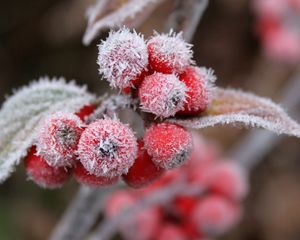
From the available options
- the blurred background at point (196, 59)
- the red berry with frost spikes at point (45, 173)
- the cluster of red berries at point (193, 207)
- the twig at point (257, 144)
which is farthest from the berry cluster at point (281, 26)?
the red berry with frost spikes at point (45, 173)

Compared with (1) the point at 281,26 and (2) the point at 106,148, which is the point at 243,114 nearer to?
(2) the point at 106,148

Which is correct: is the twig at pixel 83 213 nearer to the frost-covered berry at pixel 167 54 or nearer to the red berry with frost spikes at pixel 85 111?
the red berry with frost spikes at pixel 85 111

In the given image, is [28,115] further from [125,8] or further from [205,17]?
[205,17]

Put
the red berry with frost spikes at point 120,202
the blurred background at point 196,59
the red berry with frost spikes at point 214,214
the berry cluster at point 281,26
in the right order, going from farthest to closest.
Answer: the blurred background at point 196,59 < the berry cluster at point 281,26 < the red berry with frost spikes at point 120,202 < the red berry with frost spikes at point 214,214

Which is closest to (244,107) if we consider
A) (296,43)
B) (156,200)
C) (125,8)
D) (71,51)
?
(125,8)

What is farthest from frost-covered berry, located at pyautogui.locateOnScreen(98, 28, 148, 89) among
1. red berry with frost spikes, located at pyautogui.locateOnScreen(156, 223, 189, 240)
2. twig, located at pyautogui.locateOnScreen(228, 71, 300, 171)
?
twig, located at pyautogui.locateOnScreen(228, 71, 300, 171)
